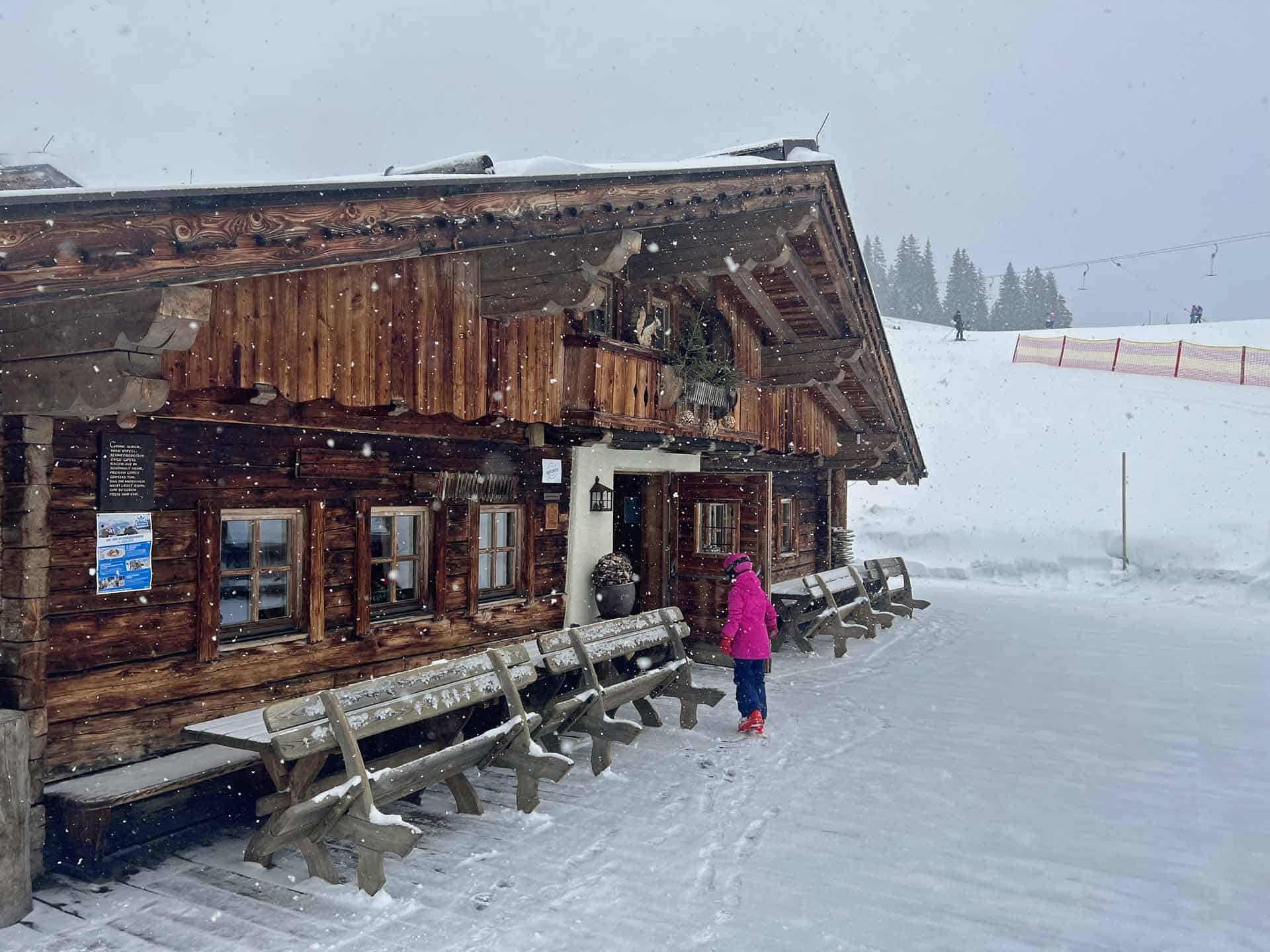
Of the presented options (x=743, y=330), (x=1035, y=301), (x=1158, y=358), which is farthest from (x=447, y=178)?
(x=1035, y=301)

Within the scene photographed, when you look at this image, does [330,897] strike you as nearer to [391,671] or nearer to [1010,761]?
[391,671]

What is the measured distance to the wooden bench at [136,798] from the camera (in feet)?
15.7

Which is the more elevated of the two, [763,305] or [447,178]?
[763,305]

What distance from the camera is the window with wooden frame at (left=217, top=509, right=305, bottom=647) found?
621 cm

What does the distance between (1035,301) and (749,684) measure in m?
93.6

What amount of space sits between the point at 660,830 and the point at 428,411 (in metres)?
3.48

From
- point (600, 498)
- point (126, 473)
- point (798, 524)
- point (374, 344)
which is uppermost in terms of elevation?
point (374, 344)

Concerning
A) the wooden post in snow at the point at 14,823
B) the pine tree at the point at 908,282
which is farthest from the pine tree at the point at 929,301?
the wooden post in snow at the point at 14,823

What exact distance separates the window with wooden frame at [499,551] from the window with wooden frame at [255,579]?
6.76 feet

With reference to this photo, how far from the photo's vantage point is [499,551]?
895cm

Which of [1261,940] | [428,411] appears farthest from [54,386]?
[1261,940]

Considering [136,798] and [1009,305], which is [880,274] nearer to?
[1009,305]

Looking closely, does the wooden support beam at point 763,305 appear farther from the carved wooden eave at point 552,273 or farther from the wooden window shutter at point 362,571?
the wooden window shutter at point 362,571

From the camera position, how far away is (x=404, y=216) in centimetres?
505
